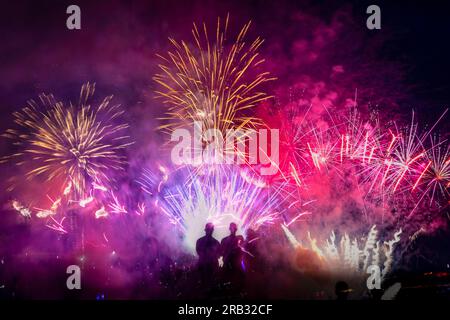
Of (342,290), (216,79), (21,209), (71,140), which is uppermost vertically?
(216,79)

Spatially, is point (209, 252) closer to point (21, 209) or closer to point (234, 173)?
point (234, 173)

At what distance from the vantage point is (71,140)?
12.0 metres

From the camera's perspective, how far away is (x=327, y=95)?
1238 cm

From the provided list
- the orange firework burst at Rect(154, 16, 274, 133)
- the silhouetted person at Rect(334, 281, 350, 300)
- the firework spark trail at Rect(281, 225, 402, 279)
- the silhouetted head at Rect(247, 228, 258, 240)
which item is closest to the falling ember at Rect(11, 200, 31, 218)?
the orange firework burst at Rect(154, 16, 274, 133)

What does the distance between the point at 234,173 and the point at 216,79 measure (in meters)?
2.63

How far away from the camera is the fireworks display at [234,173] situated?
11703 mm

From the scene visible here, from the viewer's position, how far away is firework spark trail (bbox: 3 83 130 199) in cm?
1212

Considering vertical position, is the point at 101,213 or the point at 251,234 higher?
the point at 101,213

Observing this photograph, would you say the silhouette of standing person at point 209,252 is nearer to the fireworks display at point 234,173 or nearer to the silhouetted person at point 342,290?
the fireworks display at point 234,173

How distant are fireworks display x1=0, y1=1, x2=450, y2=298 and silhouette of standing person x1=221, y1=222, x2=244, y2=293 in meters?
1.56

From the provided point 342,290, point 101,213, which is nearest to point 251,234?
point 101,213

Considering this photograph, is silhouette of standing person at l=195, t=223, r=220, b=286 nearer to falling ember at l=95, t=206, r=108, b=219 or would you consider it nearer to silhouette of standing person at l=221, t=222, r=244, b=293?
silhouette of standing person at l=221, t=222, r=244, b=293

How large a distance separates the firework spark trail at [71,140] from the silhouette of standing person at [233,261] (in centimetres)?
460

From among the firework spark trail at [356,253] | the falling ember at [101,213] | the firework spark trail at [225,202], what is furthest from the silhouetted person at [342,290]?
the falling ember at [101,213]
